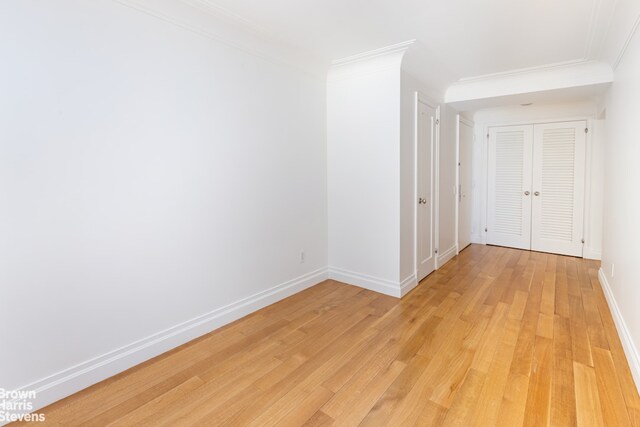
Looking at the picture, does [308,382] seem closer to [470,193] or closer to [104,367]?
[104,367]

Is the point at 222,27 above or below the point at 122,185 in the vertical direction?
above

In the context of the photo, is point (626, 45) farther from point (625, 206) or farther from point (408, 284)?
point (408, 284)

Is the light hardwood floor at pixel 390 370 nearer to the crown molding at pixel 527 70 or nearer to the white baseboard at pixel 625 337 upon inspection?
the white baseboard at pixel 625 337

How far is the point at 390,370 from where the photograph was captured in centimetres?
213

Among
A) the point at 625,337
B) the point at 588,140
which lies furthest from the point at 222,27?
the point at 588,140

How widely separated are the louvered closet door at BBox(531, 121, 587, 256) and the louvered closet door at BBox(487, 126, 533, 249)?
11 cm

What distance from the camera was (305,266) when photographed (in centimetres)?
359

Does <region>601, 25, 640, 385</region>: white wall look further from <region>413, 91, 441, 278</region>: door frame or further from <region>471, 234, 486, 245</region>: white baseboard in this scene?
<region>471, 234, 486, 245</region>: white baseboard

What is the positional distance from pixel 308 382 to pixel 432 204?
2.81 m

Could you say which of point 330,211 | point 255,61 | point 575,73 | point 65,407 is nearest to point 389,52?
point 255,61

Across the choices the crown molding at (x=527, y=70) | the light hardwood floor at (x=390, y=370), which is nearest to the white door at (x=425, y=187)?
the crown molding at (x=527, y=70)

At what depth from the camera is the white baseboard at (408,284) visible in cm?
339

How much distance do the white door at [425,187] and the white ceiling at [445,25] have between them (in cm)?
69

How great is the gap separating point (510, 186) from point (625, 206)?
9.72ft
